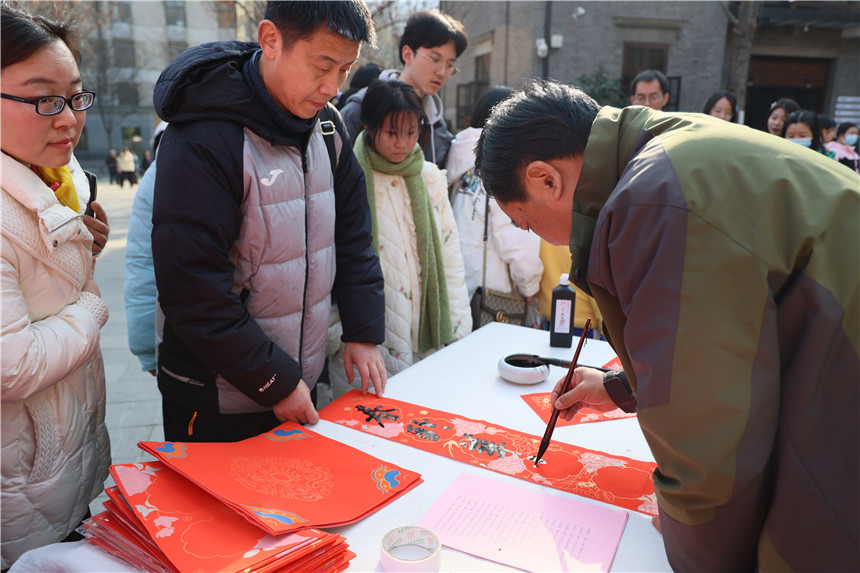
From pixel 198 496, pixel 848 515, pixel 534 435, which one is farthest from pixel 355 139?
pixel 848 515

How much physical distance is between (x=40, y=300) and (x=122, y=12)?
26.8 m

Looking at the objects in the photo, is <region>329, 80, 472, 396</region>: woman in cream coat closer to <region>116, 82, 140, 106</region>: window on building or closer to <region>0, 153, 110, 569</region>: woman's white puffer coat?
<region>0, 153, 110, 569</region>: woman's white puffer coat

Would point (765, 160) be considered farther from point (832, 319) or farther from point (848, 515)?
point (848, 515)

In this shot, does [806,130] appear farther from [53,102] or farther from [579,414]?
[53,102]

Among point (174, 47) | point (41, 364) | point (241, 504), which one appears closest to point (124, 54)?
point (174, 47)

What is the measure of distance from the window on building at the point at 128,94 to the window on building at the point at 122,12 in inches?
94.5

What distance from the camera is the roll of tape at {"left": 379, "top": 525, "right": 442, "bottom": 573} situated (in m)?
0.90

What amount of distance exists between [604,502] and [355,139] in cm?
179

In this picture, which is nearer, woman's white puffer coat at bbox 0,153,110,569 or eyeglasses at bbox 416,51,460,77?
woman's white puffer coat at bbox 0,153,110,569

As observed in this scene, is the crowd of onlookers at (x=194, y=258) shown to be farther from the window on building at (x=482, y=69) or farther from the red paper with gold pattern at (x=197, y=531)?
the window on building at (x=482, y=69)

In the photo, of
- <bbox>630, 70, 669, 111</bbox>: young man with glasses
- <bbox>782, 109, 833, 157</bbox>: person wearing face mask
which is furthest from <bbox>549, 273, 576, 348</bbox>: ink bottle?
<bbox>782, 109, 833, 157</bbox>: person wearing face mask

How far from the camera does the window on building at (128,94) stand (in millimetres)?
23520

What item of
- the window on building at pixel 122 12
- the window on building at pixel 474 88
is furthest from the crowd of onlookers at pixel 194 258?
the window on building at pixel 122 12

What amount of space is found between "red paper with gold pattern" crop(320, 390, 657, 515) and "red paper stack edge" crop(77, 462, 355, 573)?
→ 408mm
